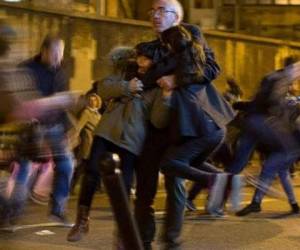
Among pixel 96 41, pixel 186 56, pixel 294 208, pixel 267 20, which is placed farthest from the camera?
pixel 267 20

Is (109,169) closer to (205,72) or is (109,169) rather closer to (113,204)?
(113,204)

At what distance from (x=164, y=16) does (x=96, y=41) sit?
8.24m

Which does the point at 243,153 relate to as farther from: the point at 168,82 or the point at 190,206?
the point at 168,82

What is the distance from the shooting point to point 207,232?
25.1 feet

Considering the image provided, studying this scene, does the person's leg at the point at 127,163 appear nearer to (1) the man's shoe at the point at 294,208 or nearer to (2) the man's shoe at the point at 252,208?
(2) the man's shoe at the point at 252,208

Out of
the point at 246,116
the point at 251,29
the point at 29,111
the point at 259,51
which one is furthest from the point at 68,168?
the point at 251,29

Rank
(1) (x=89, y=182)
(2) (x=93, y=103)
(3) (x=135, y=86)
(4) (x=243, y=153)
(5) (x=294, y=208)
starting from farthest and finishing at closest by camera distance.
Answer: (2) (x=93, y=103)
(5) (x=294, y=208)
(4) (x=243, y=153)
(1) (x=89, y=182)
(3) (x=135, y=86)

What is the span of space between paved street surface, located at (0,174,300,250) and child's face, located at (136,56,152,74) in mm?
1495

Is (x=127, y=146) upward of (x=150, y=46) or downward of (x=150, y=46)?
downward

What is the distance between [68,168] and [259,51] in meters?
10.2

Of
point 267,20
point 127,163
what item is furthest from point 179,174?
point 267,20

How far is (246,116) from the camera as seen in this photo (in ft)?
27.5

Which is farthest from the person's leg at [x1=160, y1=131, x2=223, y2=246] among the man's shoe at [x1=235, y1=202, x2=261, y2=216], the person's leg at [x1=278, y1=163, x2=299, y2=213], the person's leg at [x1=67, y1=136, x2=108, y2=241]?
the person's leg at [x1=278, y1=163, x2=299, y2=213]

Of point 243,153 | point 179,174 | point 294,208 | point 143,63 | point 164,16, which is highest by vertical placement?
point 164,16
